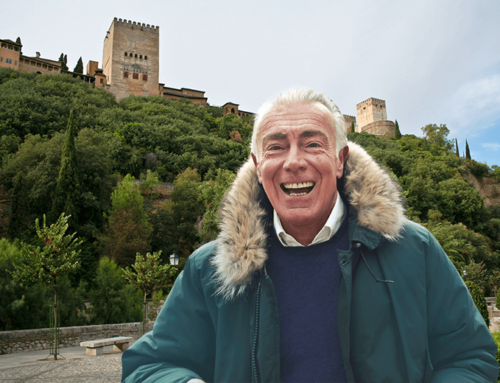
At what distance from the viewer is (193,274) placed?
5.56 ft

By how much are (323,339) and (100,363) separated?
9.24m

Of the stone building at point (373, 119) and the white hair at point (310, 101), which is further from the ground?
the stone building at point (373, 119)

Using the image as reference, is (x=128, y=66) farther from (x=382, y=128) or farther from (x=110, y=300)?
(x=110, y=300)

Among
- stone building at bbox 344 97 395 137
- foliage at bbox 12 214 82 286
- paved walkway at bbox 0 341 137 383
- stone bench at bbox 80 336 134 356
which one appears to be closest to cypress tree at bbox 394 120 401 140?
stone building at bbox 344 97 395 137

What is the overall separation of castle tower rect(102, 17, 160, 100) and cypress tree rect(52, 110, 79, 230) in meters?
42.1

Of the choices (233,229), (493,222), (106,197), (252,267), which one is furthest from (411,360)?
(493,222)

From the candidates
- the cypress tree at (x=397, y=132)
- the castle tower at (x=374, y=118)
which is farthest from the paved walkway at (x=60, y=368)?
the castle tower at (x=374, y=118)

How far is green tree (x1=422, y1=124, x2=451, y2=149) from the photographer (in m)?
63.5

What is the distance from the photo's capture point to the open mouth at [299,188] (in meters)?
1.67

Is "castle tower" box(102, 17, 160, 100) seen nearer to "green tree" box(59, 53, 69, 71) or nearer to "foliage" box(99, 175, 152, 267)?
"green tree" box(59, 53, 69, 71)

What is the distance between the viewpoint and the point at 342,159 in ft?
6.18

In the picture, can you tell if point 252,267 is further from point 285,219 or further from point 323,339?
point 323,339

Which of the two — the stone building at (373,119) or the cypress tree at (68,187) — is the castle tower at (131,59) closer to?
the cypress tree at (68,187)

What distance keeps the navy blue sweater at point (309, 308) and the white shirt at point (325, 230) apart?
0.07 ft
